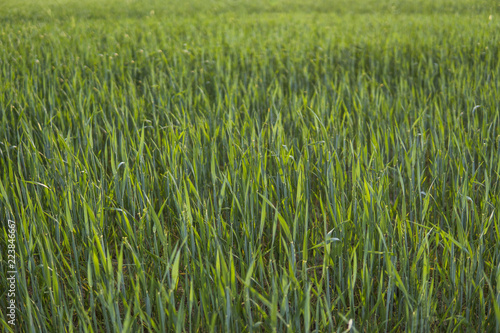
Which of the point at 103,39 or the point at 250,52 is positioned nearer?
the point at 250,52

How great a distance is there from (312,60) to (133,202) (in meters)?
2.64

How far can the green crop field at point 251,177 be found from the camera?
1.15 meters

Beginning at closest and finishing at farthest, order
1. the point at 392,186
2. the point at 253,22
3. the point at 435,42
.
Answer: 1. the point at 392,186
2. the point at 435,42
3. the point at 253,22

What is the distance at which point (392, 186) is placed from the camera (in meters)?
1.99

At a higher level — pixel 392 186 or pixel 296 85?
pixel 296 85

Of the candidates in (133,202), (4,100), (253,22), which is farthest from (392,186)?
(253,22)

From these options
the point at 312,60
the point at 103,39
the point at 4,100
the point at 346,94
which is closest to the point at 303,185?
the point at 346,94

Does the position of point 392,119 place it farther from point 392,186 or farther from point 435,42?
point 435,42

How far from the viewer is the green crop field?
1153mm

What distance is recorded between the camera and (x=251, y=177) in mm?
1724

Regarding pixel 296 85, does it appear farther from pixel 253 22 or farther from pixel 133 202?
pixel 253 22

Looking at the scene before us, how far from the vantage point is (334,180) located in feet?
5.25

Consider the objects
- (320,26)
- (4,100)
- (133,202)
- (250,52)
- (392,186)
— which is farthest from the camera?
(320,26)

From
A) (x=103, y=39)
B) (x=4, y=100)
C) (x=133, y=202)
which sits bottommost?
(x=133, y=202)
